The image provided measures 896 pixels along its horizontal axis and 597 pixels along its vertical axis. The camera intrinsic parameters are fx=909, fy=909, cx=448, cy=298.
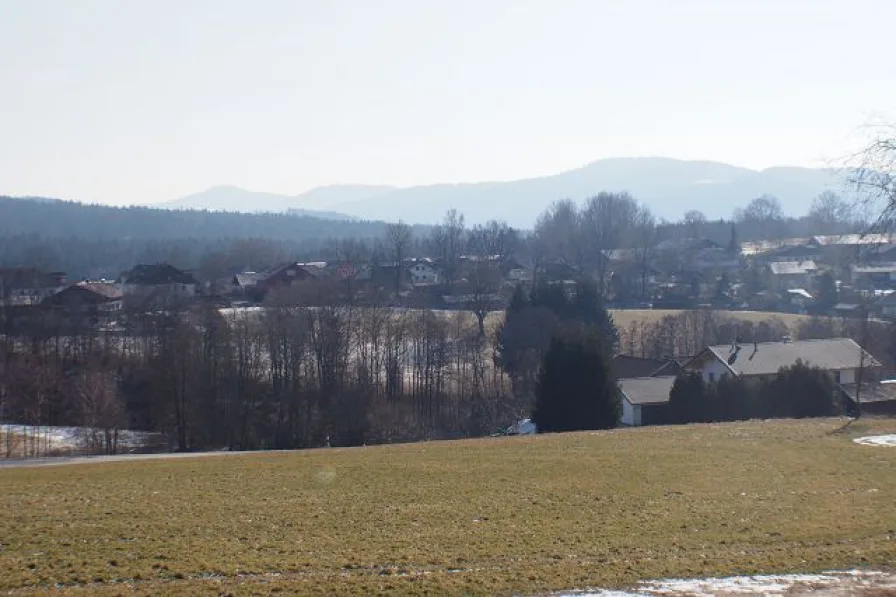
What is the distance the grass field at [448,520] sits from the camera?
12.1 meters

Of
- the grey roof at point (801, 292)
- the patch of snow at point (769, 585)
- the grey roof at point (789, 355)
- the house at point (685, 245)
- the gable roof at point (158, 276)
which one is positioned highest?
the house at point (685, 245)

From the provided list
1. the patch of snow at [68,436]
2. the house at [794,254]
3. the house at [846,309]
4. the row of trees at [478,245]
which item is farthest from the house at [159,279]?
the house at [794,254]

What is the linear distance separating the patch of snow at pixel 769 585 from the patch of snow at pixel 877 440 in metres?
13.9

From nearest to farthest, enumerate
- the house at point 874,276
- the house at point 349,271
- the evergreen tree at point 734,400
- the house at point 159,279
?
the evergreen tree at point 734,400 < the house at point 349,271 < the house at point 159,279 < the house at point 874,276

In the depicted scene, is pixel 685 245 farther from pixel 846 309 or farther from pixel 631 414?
pixel 631 414

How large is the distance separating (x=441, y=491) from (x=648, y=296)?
3609 inches

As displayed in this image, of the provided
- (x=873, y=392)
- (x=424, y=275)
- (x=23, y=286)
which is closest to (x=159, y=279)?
(x=23, y=286)

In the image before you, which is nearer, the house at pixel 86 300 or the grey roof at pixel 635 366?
the grey roof at pixel 635 366

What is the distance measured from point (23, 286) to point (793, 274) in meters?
89.5

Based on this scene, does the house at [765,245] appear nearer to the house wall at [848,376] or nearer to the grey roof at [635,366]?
the grey roof at [635,366]

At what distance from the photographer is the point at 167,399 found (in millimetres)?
49094

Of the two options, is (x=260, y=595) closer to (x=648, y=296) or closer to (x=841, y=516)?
(x=841, y=516)

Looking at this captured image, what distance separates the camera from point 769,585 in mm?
11852

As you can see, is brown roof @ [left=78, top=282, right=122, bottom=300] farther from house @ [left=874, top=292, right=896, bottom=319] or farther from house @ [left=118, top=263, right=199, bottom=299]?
house @ [left=874, top=292, right=896, bottom=319]
